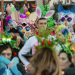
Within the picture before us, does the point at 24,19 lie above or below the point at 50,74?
below

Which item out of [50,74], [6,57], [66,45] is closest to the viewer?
[50,74]

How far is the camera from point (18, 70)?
3627mm

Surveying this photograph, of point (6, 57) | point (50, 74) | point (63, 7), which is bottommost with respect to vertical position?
point (63, 7)

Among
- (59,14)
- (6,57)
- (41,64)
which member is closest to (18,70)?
(6,57)

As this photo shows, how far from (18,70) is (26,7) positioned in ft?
14.7

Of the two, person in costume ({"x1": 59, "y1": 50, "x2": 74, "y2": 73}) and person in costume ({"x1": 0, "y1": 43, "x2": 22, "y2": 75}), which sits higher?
person in costume ({"x1": 0, "y1": 43, "x2": 22, "y2": 75})

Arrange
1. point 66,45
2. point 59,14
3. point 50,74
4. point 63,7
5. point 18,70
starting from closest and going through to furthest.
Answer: point 50,74 → point 18,70 → point 66,45 → point 59,14 → point 63,7

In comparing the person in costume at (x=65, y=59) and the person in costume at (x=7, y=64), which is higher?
the person in costume at (x=7, y=64)

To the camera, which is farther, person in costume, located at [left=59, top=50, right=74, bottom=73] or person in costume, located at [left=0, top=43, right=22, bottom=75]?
person in costume, located at [left=59, top=50, right=74, bottom=73]

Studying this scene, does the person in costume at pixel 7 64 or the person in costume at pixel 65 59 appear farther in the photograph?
the person in costume at pixel 65 59

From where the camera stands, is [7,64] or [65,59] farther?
[65,59]

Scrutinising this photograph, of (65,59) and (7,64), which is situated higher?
(7,64)

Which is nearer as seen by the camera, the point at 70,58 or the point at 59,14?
the point at 70,58

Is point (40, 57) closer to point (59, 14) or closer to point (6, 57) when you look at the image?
point (6, 57)
